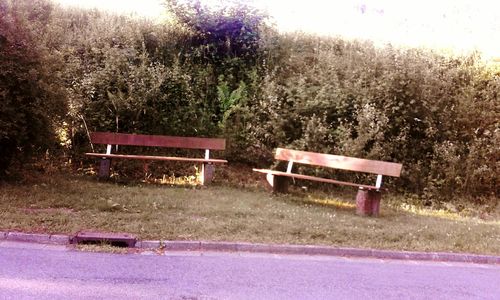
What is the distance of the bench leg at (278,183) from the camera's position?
11219mm

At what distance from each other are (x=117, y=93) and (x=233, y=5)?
420 cm

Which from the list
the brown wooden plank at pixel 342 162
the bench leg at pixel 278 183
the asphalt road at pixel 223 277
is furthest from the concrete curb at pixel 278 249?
the bench leg at pixel 278 183

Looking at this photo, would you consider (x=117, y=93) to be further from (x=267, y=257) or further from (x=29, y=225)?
(x=267, y=257)

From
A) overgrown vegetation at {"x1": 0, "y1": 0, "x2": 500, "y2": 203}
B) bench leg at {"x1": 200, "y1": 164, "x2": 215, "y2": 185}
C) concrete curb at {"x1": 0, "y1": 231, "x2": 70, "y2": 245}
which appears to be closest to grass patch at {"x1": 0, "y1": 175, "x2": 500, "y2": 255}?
concrete curb at {"x1": 0, "y1": 231, "x2": 70, "y2": 245}

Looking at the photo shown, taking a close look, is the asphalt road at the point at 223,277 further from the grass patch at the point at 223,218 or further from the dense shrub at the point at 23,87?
the dense shrub at the point at 23,87

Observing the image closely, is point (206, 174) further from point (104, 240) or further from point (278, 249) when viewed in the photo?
point (104, 240)

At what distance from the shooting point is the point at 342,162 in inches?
421

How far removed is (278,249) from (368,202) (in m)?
3.15

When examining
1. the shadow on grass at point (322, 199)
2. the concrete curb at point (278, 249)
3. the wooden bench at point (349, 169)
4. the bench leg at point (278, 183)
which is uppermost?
the wooden bench at point (349, 169)

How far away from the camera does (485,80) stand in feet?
45.8

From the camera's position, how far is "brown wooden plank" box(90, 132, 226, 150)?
11.5 metres

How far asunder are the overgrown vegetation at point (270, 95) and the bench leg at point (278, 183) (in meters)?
1.44

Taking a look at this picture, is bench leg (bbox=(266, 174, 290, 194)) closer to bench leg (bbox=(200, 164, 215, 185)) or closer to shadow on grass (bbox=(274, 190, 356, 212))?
shadow on grass (bbox=(274, 190, 356, 212))

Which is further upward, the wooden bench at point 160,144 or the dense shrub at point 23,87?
the dense shrub at point 23,87
